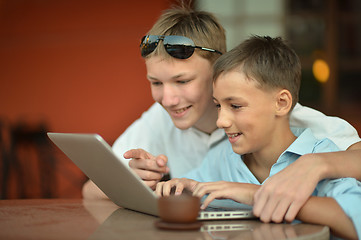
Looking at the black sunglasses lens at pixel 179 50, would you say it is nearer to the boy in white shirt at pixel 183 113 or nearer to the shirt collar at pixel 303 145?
the boy in white shirt at pixel 183 113

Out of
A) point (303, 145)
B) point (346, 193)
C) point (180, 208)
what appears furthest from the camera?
point (303, 145)

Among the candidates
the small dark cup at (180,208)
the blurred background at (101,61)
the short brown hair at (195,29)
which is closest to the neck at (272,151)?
the short brown hair at (195,29)

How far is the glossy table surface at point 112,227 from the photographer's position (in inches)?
41.2

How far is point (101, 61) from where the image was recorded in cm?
512

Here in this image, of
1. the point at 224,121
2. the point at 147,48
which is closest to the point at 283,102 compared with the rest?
the point at 224,121

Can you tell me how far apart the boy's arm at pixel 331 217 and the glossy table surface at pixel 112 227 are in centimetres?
4

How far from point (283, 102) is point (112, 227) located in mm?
797

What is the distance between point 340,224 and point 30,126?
4341 mm

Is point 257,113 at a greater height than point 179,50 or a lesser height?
lesser

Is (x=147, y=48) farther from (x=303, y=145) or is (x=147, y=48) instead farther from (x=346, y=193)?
(x=346, y=193)

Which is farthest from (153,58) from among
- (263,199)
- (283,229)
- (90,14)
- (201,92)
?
(90,14)

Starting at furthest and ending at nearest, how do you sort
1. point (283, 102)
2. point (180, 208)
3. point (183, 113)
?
point (183, 113) < point (283, 102) < point (180, 208)

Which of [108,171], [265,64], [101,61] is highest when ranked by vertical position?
[265,64]

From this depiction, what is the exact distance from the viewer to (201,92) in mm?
1948
